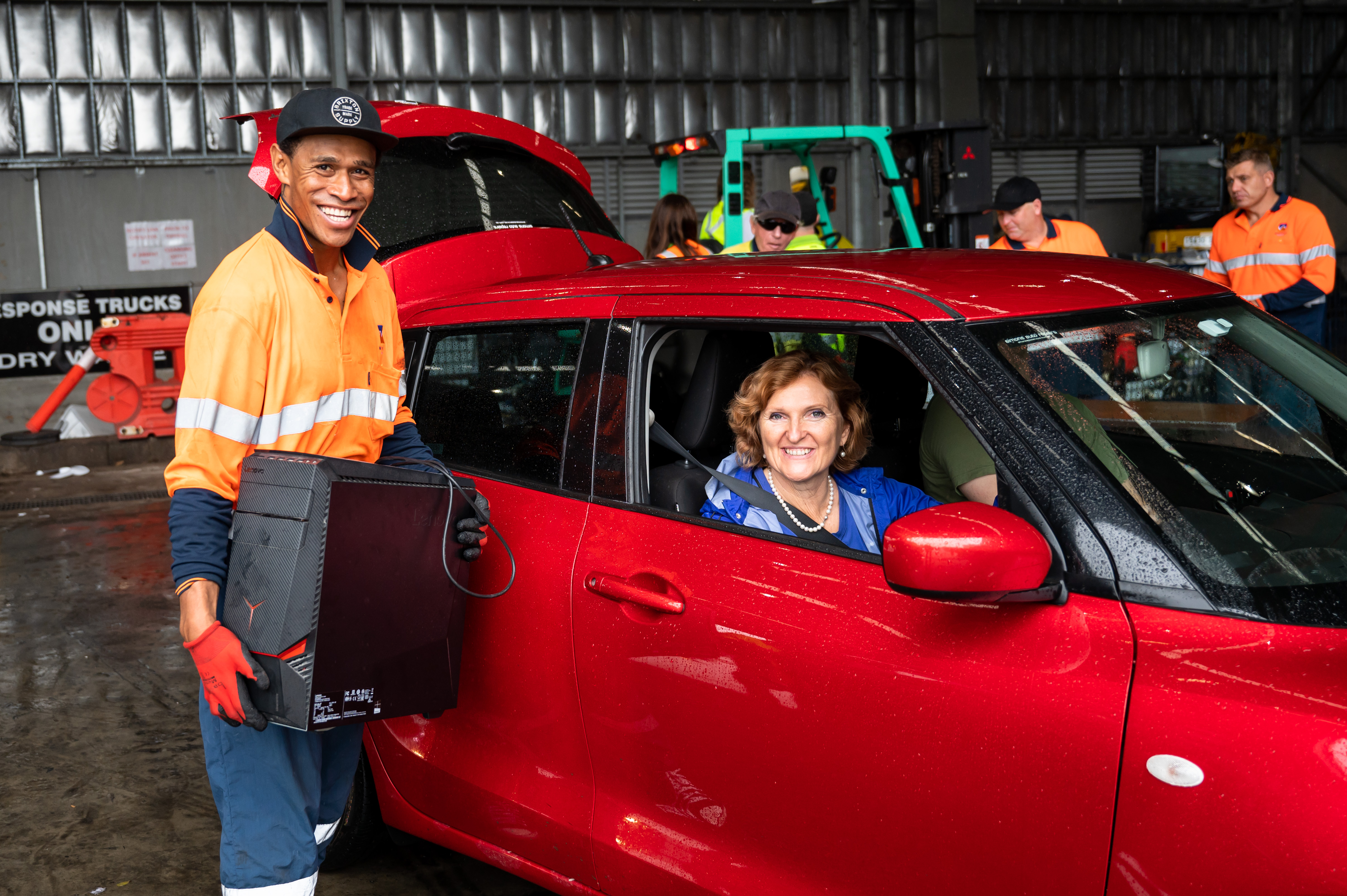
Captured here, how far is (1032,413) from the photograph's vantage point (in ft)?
6.12

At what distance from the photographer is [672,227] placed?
6844 mm

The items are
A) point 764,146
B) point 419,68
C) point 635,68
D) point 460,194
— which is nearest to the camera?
point 460,194

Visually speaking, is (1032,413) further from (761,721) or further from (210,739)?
(210,739)

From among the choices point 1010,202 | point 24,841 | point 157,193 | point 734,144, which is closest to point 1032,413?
point 24,841

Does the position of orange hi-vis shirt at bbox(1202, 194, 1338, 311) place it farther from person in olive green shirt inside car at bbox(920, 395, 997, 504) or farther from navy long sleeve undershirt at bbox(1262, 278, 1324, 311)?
person in olive green shirt inside car at bbox(920, 395, 997, 504)

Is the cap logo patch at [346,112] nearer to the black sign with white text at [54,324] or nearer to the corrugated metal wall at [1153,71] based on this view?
the black sign with white text at [54,324]

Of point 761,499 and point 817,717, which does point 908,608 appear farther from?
point 761,499

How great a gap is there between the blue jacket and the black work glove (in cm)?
45

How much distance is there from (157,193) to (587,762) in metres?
12.4

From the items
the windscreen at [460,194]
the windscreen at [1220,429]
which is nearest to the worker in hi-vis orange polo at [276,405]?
the windscreen at [1220,429]

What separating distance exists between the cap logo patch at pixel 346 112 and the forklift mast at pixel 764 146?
5.68 meters

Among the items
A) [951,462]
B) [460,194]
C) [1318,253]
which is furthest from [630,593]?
[1318,253]

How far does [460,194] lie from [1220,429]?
11.0 ft

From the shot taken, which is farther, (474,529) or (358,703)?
(474,529)
